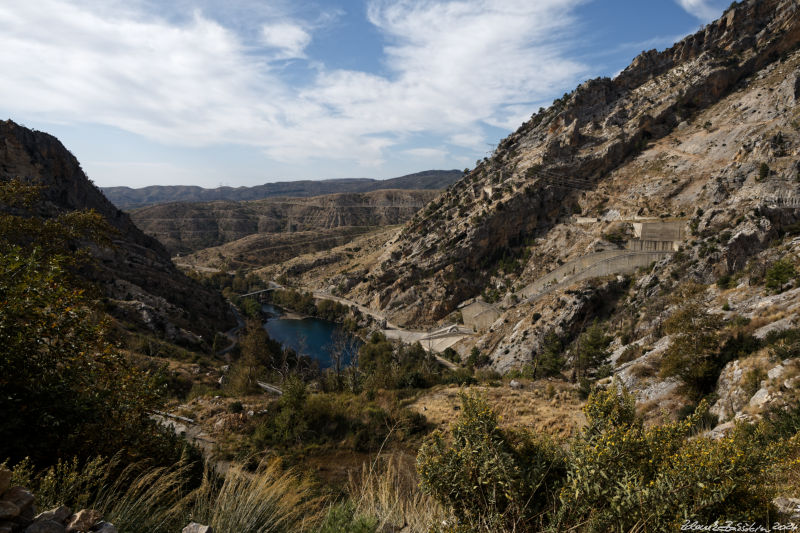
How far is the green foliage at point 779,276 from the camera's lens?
17672 mm

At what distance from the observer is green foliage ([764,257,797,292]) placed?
58.0 ft

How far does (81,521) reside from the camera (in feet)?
9.40

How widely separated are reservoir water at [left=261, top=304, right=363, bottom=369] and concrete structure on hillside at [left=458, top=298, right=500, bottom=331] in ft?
55.5

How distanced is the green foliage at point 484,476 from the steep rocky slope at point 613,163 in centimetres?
4538

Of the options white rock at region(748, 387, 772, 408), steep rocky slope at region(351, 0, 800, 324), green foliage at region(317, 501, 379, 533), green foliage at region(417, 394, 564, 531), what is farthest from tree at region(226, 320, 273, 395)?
steep rocky slope at region(351, 0, 800, 324)

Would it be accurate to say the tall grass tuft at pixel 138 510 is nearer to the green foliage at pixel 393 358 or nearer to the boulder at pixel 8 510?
the boulder at pixel 8 510

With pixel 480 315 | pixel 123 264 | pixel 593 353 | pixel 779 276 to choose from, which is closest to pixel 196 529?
pixel 593 353

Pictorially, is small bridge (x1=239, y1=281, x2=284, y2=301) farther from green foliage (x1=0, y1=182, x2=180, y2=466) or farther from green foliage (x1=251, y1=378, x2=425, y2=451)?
green foliage (x1=0, y1=182, x2=180, y2=466)

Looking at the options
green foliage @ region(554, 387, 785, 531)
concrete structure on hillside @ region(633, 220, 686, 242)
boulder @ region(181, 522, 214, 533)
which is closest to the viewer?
green foliage @ region(554, 387, 785, 531)

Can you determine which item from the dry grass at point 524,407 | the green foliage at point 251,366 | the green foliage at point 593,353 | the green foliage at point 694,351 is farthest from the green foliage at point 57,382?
the green foliage at point 593,353

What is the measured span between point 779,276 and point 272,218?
157 meters

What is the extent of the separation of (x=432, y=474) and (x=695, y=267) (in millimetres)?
34175

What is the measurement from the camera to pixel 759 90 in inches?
1790

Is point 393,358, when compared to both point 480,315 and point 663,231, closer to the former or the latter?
point 480,315
